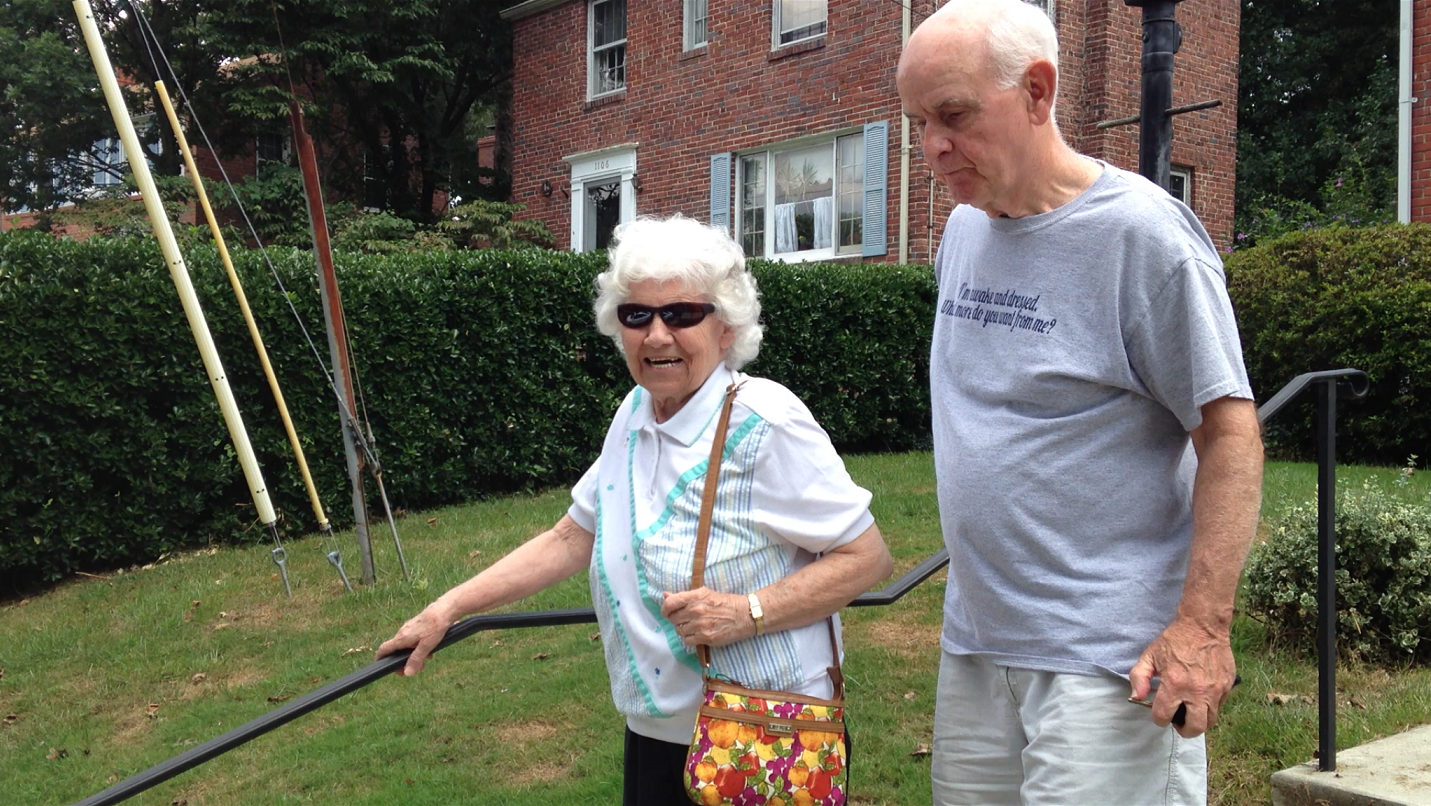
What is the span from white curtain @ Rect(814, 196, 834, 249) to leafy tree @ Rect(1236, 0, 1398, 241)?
1058 centimetres

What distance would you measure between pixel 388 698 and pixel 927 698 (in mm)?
2262

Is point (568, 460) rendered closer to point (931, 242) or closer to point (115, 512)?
point (115, 512)

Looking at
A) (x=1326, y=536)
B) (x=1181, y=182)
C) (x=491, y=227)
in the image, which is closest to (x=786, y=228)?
(x=491, y=227)

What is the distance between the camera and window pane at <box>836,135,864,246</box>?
14016mm

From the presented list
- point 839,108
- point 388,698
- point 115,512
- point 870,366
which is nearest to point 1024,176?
point 388,698

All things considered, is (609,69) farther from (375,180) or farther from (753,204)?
(375,180)

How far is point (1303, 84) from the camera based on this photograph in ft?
78.4

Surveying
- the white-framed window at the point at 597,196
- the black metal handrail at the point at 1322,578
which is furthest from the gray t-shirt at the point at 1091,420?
the white-framed window at the point at 597,196

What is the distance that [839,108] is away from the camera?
1402 cm

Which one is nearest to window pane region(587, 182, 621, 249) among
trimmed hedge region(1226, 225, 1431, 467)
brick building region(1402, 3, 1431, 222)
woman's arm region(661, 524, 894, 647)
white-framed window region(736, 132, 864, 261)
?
white-framed window region(736, 132, 864, 261)

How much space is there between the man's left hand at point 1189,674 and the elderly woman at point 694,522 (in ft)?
1.67

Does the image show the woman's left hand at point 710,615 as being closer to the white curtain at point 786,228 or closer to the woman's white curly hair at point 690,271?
the woman's white curly hair at point 690,271

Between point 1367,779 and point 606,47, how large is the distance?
15.2 metres

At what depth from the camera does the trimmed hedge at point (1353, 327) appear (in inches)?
324
